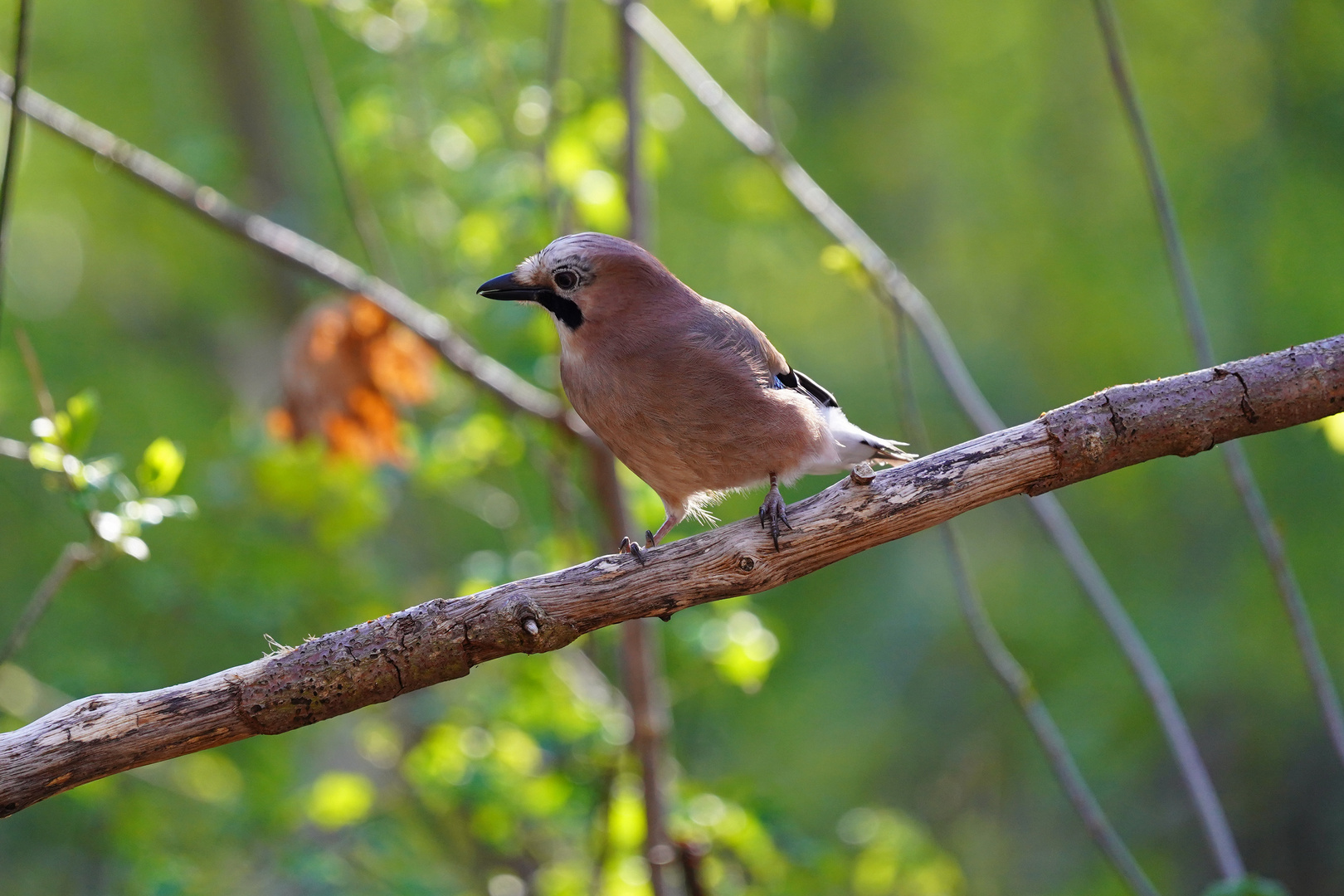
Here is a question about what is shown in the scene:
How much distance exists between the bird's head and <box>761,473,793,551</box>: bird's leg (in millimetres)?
816

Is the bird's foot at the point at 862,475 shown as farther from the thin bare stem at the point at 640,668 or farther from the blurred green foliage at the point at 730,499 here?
the thin bare stem at the point at 640,668

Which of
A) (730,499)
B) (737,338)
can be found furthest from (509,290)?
(730,499)

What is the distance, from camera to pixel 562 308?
140 inches

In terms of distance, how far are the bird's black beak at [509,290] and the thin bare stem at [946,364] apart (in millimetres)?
954

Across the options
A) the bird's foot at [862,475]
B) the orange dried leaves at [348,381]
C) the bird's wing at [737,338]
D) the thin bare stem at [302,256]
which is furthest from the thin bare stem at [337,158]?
the bird's foot at [862,475]

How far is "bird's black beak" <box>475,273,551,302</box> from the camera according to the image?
138 inches

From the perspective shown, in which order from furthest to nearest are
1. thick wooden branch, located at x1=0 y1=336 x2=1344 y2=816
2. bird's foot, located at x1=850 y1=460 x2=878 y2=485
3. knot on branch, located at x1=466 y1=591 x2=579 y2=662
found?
bird's foot, located at x1=850 y1=460 x2=878 y2=485, knot on branch, located at x1=466 y1=591 x2=579 y2=662, thick wooden branch, located at x1=0 y1=336 x2=1344 y2=816

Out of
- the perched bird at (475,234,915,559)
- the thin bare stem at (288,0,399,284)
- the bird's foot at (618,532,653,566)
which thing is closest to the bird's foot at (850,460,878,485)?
the bird's foot at (618,532,653,566)

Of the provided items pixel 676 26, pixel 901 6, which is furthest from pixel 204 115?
pixel 901 6

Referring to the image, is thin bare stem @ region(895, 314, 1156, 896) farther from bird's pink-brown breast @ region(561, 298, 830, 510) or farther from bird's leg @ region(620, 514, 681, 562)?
bird's leg @ region(620, 514, 681, 562)

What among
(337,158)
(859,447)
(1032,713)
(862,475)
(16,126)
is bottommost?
(1032,713)

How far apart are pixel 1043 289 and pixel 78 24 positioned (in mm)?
8442

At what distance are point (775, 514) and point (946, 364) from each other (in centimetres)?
135

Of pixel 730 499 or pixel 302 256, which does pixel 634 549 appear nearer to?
pixel 302 256
